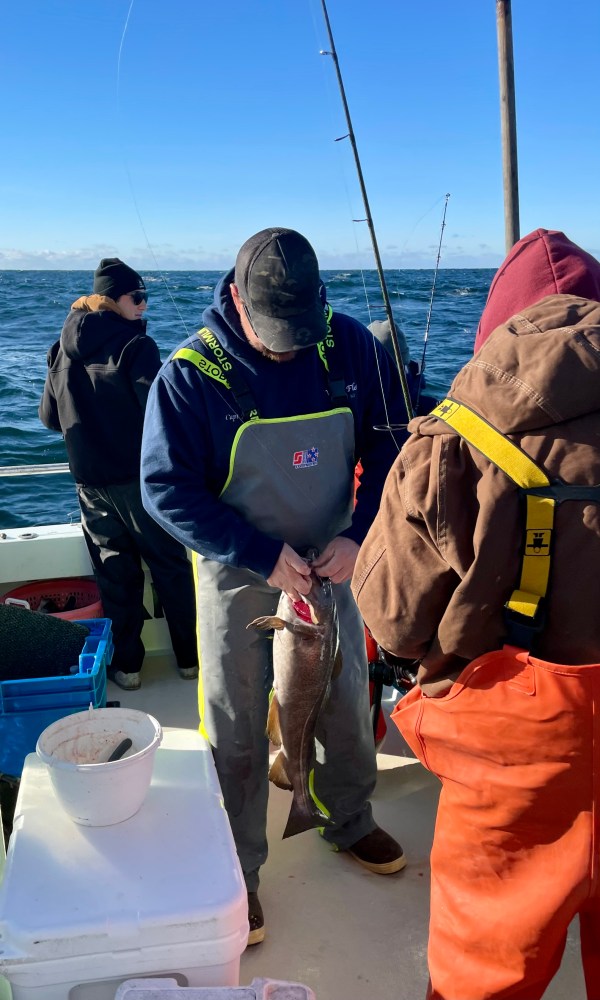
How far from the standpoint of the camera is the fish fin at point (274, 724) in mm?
2846

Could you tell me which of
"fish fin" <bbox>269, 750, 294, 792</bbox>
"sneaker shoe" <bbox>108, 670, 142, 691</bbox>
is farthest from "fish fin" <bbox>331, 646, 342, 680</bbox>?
"sneaker shoe" <bbox>108, 670, 142, 691</bbox>

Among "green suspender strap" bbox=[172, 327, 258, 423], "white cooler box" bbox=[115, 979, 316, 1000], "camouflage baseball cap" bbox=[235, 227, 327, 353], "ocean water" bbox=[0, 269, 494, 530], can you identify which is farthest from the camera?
"ocean water" bbox=[0, 269, 494, 530]

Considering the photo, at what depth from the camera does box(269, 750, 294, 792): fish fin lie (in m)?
2.94

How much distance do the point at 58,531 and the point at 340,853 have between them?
2.77 m

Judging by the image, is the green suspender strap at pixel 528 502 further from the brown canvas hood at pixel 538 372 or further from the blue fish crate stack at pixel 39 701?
the blue fish crate stack at pixel 39 701

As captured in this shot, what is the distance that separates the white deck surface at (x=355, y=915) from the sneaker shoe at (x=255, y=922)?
0.04 metres

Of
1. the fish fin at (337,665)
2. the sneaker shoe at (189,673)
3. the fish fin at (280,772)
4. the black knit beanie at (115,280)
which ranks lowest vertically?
the sneaker shoe at (189,673)

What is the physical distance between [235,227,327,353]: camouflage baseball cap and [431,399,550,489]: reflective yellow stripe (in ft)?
3.34

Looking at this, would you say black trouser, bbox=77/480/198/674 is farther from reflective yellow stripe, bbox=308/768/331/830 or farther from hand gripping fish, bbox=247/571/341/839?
hand gripping fish, bbox=247/571/341/839

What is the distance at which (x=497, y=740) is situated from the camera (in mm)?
1795

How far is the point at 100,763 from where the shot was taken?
2070 millimetres

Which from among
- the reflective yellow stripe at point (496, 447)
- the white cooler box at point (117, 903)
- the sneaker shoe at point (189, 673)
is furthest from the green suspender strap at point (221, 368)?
the sneaker shoe at point (189, 673)

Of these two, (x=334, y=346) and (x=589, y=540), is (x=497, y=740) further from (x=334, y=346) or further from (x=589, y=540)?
(x=334, y=346)

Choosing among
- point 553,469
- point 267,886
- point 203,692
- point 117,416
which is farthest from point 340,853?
point 117,416
